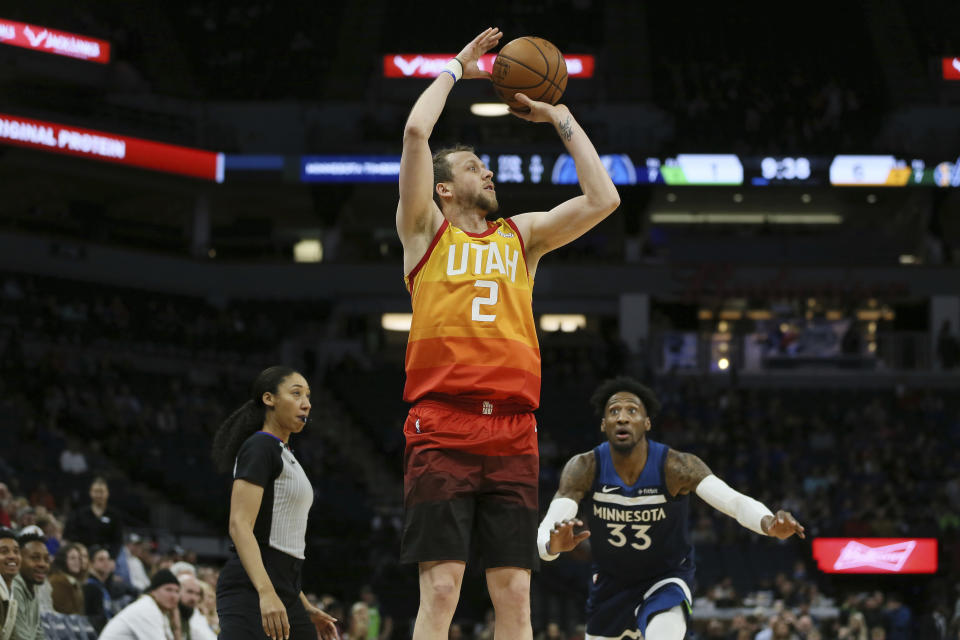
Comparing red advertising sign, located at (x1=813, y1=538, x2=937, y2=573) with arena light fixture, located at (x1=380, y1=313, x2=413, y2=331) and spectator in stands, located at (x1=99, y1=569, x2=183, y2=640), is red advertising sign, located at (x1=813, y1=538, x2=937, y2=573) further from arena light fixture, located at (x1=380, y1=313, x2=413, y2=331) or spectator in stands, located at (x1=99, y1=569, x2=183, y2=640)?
arena light fixture, located at (x1=380, y1=313, x2=413, y2=331)

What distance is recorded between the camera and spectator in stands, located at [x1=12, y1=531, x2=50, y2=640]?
361 inches

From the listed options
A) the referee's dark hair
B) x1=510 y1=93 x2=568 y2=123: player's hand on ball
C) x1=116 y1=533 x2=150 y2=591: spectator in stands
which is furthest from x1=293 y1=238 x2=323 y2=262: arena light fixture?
x1=510 y1=93 x2=568 y2=123: player's hand on ball

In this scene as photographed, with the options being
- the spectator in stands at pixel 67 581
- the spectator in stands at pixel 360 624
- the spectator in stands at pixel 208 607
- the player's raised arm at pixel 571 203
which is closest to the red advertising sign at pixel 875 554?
the spectator in stands at pixel 360 624

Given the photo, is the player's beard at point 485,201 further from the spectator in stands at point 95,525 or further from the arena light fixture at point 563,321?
the arena light fixture at point 563,321

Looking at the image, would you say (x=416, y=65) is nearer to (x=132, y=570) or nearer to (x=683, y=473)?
(x=132, y=570)

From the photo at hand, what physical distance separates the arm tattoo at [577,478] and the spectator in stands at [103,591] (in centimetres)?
461

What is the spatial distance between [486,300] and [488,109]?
32.5m

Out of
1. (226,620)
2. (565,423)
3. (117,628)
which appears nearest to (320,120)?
(565,423)

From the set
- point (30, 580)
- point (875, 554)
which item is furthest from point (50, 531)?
point (875, 554)

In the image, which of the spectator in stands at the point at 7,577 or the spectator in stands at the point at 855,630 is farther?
the spectator in stands at the point at 855,630

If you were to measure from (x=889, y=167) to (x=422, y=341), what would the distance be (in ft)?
101

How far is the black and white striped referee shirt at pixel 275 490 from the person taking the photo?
21.3 feet

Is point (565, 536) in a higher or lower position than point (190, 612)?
higher

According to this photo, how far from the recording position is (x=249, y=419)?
270 inches
